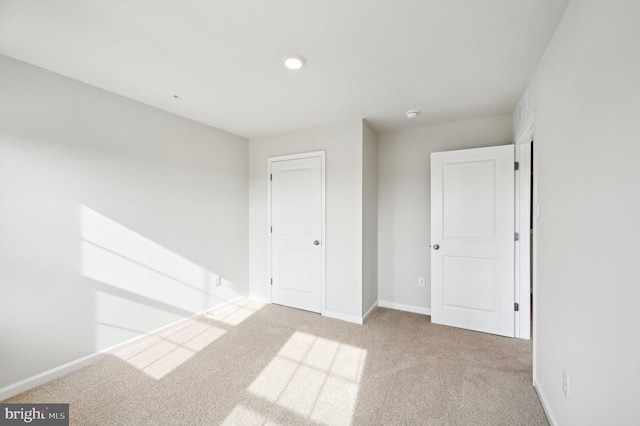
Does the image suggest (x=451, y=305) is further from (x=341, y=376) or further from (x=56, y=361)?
(x=56, y=361)

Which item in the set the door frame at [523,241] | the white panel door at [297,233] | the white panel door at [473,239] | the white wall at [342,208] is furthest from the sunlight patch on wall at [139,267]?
the door frame at [523,241]

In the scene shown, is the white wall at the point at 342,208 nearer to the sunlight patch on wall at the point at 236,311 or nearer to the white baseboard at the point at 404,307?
the white baseboard at the point at 404,307

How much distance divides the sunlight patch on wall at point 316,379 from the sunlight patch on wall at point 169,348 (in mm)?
802

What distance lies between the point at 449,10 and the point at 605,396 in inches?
75.8

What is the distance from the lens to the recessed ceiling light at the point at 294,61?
1914 mm

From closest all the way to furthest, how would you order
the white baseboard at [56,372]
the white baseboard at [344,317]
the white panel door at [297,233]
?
1. the white baseboard at [56,372]
2. the white baseboard at [344,317]
3. the white panel door at [297,233]

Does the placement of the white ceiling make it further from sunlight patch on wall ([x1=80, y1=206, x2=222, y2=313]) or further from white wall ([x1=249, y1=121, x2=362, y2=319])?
sunlight patch on wall ([x1=80, y1=206, x2=222, y2=313])

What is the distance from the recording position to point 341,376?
7.16 feet

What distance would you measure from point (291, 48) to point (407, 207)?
7.97ft

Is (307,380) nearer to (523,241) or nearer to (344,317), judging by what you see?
(344,317)

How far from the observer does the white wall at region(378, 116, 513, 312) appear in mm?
3420

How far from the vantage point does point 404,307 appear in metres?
3.60

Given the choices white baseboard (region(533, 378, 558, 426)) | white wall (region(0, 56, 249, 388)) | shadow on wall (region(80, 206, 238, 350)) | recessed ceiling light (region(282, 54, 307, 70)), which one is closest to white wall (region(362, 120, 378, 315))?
recessed ceiling light (region(282, 54, 307, 70))

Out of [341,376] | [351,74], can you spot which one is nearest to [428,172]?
[351,74]
